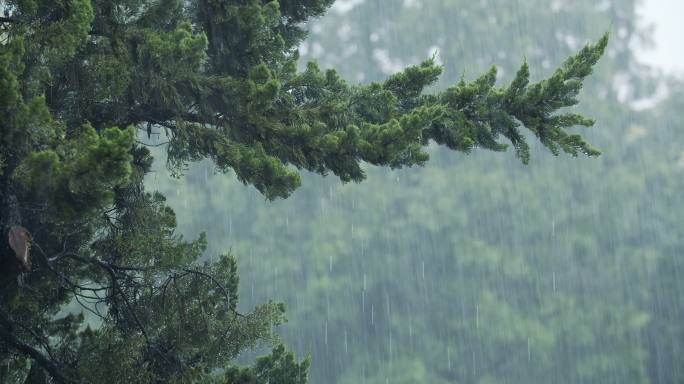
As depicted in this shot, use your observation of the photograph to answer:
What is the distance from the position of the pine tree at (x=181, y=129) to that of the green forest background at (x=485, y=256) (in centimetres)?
1350

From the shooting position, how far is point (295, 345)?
65.9 feet

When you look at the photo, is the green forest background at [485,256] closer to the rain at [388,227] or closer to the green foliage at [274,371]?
the rain at [388,227]

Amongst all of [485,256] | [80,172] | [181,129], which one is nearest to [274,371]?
[181,129]

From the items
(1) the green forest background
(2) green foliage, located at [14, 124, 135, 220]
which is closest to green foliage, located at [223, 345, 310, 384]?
(2) green foliage, located at [14, 124, 135, 220]

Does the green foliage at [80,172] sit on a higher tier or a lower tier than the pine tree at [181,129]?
lower

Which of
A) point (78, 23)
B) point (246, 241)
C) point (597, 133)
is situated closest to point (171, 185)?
point (246, 241)

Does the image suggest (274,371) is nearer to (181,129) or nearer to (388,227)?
(181,129)

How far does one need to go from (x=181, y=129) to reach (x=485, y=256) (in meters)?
15.4

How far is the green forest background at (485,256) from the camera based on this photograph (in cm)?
1912

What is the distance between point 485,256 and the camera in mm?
19969

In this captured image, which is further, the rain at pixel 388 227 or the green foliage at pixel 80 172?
the rain at pixel 388 227

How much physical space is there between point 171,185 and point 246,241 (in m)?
2.21

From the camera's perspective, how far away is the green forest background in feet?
62.7

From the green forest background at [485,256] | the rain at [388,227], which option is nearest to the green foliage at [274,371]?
the rain at [388,227]
